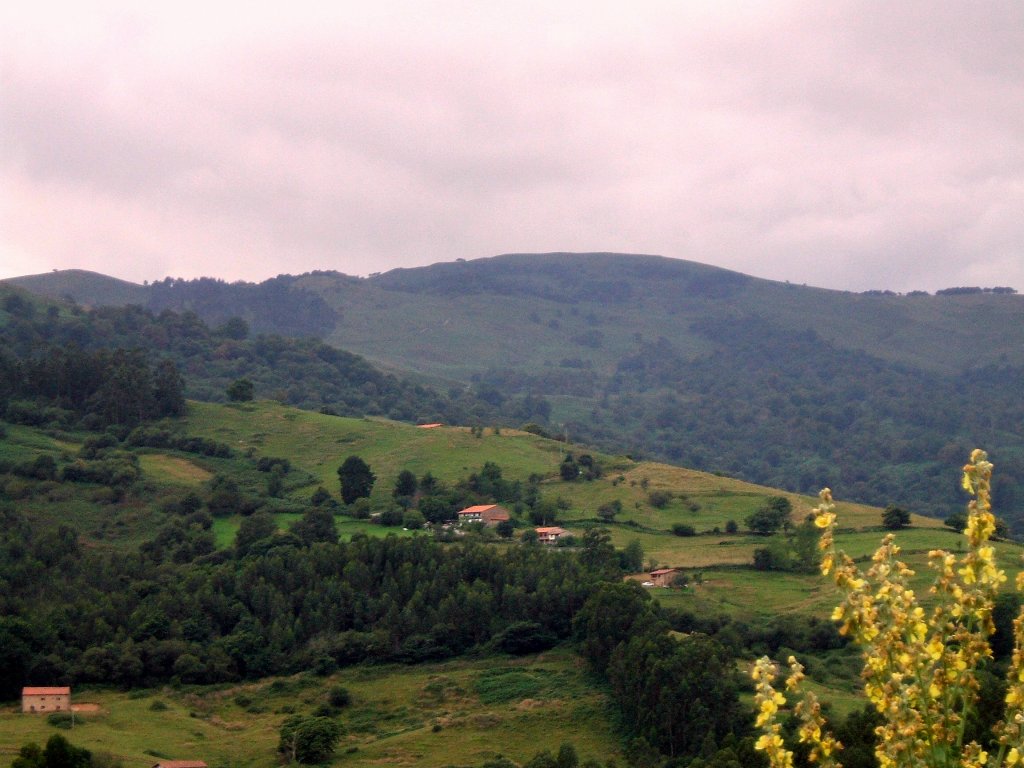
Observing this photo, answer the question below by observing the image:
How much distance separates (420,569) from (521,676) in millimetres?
13894

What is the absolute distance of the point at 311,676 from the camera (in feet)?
220

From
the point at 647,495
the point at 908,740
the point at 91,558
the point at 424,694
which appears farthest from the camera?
the point at 647,495

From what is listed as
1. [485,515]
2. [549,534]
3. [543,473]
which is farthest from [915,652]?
[543,473]

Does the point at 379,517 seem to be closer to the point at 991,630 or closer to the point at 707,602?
the point at 707,602

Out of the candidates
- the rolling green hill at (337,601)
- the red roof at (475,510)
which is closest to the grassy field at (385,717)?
the rolling green hill at (337,601)

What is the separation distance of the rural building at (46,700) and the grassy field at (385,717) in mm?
799

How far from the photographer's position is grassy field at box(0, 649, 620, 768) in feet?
180

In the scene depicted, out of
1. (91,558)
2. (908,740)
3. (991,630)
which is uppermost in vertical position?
(991,630)

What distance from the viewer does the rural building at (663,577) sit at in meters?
78.3

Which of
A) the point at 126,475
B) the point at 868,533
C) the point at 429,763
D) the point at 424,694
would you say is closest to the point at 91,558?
the point at 126,475

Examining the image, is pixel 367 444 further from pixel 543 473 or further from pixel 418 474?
pixel 543 473

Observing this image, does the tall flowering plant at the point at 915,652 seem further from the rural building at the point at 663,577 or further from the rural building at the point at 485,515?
the rural building at the point at 485,515

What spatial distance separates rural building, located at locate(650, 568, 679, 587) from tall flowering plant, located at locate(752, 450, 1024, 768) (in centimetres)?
6751

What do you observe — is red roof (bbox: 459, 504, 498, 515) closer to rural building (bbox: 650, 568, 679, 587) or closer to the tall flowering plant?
rural building (bbox: 650, 568, 679, 587)
